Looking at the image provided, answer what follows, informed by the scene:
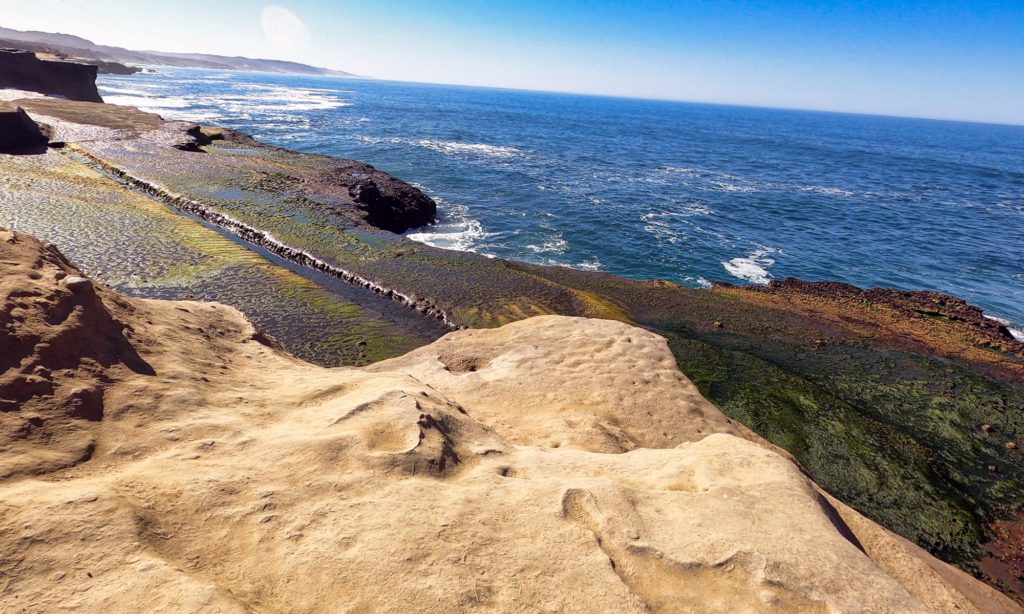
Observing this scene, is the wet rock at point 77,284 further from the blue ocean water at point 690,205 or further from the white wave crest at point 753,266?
the white wave crest at point 753,266

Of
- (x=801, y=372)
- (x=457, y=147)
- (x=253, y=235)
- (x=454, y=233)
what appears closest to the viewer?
(x=801, y=372)

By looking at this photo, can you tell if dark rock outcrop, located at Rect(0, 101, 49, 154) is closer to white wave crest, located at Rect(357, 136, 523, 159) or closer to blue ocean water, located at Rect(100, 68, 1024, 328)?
blue ocean water, located at Rect(100, 68, 1024, 328)

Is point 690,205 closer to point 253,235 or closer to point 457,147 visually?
point 457,147

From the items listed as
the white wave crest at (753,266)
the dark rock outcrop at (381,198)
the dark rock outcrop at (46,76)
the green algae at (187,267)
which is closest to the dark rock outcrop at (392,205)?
the dark rock outcrop at (381,198)

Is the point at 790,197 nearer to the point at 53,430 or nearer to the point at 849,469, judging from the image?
the point at 849,469

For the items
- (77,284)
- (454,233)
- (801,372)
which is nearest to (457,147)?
(454,233)

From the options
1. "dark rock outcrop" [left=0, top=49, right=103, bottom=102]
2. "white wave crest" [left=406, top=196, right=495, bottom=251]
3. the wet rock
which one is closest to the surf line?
"white wave crest" [left=406, top=196, right=495, bottom=251]
